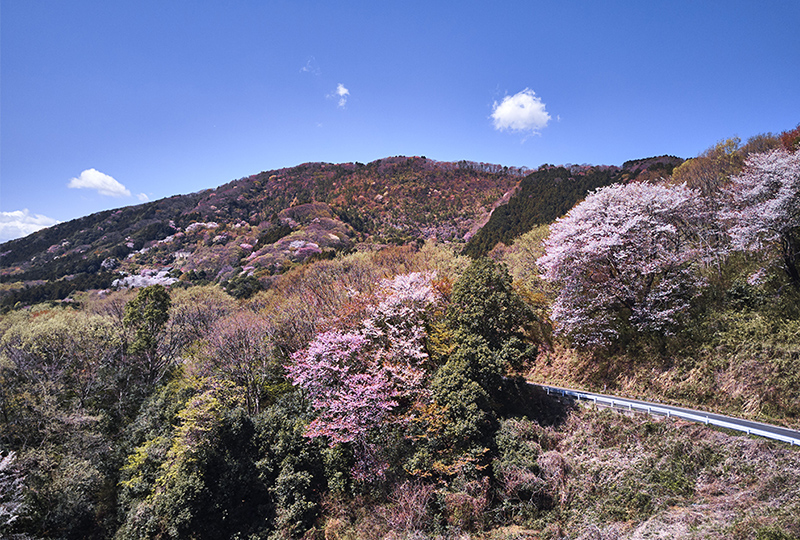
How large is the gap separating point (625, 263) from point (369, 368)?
12.8 metres

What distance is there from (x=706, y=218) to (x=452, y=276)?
45.3 feet

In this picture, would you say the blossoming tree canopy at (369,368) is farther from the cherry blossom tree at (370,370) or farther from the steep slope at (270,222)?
the steep slope at (270,222)

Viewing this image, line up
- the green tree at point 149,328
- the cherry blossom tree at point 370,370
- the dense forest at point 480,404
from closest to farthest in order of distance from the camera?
the dense forest at point 480,404, the cherry blossom tree at point 370,370, the green tree at point 149,328

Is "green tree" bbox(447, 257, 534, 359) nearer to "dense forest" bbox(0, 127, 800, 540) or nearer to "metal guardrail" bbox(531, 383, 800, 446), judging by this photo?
"dense forest" bbox(0, 127, 800, 540)

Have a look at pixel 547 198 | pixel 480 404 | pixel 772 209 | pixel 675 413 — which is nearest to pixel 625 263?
pixel 772 209

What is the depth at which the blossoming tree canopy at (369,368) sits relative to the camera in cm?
1428

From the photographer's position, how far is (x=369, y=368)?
15.5 m

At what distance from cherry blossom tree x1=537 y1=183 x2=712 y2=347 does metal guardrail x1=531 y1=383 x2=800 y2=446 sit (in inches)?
114

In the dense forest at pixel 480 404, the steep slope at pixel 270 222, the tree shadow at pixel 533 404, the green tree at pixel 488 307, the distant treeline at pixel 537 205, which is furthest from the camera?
the steep slope at pixel 270 222

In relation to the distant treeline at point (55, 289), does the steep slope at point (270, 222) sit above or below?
above

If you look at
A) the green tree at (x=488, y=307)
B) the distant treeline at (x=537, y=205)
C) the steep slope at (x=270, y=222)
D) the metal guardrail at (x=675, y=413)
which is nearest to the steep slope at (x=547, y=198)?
the distant treeline at (x=537, y=205)

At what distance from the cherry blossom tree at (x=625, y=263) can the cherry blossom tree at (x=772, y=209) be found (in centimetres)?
158

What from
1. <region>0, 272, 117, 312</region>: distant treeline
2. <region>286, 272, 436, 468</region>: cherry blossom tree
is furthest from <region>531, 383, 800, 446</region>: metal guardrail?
<region>0, 272, 117, 312</region>: distant treeline

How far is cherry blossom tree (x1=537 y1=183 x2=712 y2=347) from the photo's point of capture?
14.7 meters
